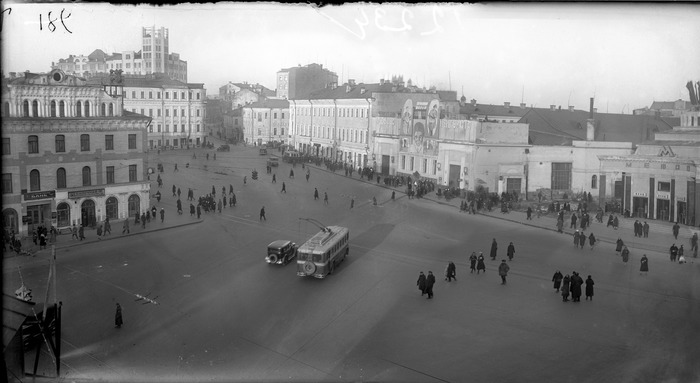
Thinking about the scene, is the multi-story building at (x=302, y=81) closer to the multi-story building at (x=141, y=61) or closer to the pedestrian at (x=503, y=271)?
the multi-story building at (x=141, y=61)

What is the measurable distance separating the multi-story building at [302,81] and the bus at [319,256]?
11.8 ft

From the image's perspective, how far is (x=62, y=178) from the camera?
32.3 ft

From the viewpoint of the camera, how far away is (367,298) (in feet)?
30.6

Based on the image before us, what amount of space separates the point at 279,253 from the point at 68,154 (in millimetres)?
4142

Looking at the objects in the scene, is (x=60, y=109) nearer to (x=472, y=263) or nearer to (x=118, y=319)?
(x=118, y=319)

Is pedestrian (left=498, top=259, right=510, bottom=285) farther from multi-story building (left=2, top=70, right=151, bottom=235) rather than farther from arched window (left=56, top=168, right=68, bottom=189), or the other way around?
arched window (left=56, top=168, right=68, bottom=189)

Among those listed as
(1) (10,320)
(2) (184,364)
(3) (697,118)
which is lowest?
(2) (184,364)

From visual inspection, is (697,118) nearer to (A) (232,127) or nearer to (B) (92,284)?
(B) (92,284)

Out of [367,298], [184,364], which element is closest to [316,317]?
[367,298]

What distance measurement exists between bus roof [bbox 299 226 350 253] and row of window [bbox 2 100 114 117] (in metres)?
4.48

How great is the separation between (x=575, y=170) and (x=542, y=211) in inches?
46.8

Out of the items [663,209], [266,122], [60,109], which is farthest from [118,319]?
[266,122]

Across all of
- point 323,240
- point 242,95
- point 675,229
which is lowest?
point 323,240

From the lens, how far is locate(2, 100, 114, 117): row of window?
901cm
